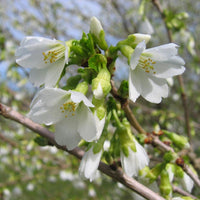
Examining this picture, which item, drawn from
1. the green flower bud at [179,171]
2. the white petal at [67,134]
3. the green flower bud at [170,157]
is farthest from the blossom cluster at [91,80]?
the green flower bud at [179,171]

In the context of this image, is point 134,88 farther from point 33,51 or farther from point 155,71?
point 33,51

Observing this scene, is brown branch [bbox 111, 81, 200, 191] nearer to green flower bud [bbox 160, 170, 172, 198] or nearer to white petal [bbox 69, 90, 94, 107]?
green flower bud [bbox 160, 170, 172, 198]

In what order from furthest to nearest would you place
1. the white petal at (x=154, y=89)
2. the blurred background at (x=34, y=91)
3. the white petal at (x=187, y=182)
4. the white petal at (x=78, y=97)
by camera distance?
the blurred background at (x=34, y=91), the white petal at (x=187, y=182), the white petal at (x=154, y=89), the white petal at (x=78, y=97)

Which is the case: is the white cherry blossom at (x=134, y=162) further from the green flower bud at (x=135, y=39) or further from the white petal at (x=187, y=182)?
the green flower bud at (x=135, y=39)

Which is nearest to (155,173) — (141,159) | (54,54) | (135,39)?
(141,159)

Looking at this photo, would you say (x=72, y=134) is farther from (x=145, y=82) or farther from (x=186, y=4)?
(x=186, y=4)

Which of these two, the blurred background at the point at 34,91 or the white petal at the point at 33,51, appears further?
the blurred background at the point at 34,91

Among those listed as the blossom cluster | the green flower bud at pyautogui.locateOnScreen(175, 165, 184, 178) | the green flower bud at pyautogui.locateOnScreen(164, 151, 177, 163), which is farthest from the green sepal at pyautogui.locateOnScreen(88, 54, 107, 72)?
the green flower bud at pyautogui.locateOnScreen(175, 165, 184, 178)

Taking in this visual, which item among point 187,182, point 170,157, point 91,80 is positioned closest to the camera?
point 91,80
